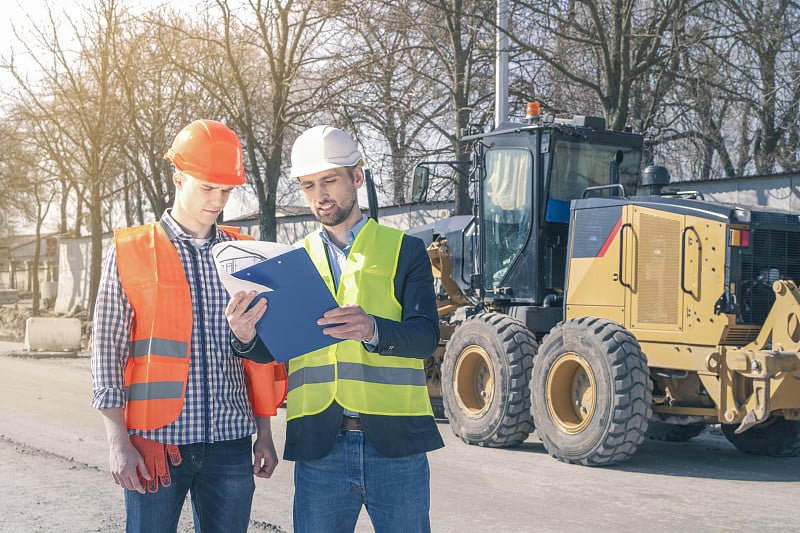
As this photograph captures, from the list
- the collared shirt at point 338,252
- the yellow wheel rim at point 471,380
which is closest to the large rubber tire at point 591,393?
the yellow wheel rim at point 471,380

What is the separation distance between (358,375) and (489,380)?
6.86 m

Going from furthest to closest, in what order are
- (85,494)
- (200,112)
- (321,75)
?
(200,112) → (321,75) → (85,494)

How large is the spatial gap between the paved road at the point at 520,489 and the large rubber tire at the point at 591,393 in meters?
→ 0.22

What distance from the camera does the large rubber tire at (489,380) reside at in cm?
963

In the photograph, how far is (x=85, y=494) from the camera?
735 cm

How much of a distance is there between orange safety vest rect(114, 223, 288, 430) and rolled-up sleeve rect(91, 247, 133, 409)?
0.11ft

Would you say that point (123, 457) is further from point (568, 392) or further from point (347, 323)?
point (568, 392)

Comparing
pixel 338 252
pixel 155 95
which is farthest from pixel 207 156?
pixel 155 95

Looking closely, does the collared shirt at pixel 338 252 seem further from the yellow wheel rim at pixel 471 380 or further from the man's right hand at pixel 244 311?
the yellow wheel rim at pixel 471 380

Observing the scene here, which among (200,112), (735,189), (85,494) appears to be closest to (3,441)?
(85,494)

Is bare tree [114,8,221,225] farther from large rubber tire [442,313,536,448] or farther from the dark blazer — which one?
the dark blazer

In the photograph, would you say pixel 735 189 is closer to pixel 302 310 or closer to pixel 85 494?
pixel 85 494

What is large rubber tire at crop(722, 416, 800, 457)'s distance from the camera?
945cm

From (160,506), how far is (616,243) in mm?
6581
